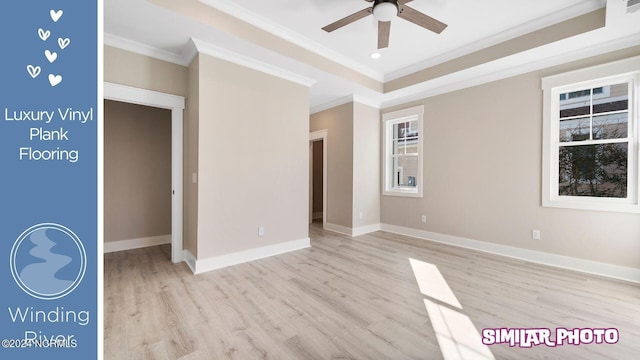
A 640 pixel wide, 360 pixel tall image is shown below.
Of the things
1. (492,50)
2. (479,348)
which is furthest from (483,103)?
(479,348)

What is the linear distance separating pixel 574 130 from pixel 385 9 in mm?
2966

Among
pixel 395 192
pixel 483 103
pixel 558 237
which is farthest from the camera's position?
pixel 395 192

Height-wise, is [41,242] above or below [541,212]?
above

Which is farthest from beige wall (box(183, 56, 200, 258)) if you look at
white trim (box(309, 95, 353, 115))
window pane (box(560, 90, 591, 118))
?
window pane (box(560, 90, 591, 118))

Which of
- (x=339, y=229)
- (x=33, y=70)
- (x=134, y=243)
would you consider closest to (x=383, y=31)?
(x=33, y=70)

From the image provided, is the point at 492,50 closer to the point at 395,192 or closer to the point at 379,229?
the point at 395,192

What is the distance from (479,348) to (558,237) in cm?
254

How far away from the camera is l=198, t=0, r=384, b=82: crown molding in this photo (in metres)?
2.72

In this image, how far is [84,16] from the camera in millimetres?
779

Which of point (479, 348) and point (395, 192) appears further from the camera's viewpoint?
point (395, 192)

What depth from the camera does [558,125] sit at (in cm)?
333

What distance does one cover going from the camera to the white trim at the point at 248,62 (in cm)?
301

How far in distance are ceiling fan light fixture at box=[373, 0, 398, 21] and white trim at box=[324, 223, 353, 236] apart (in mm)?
3541

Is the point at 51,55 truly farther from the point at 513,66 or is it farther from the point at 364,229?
the point at 364,229
